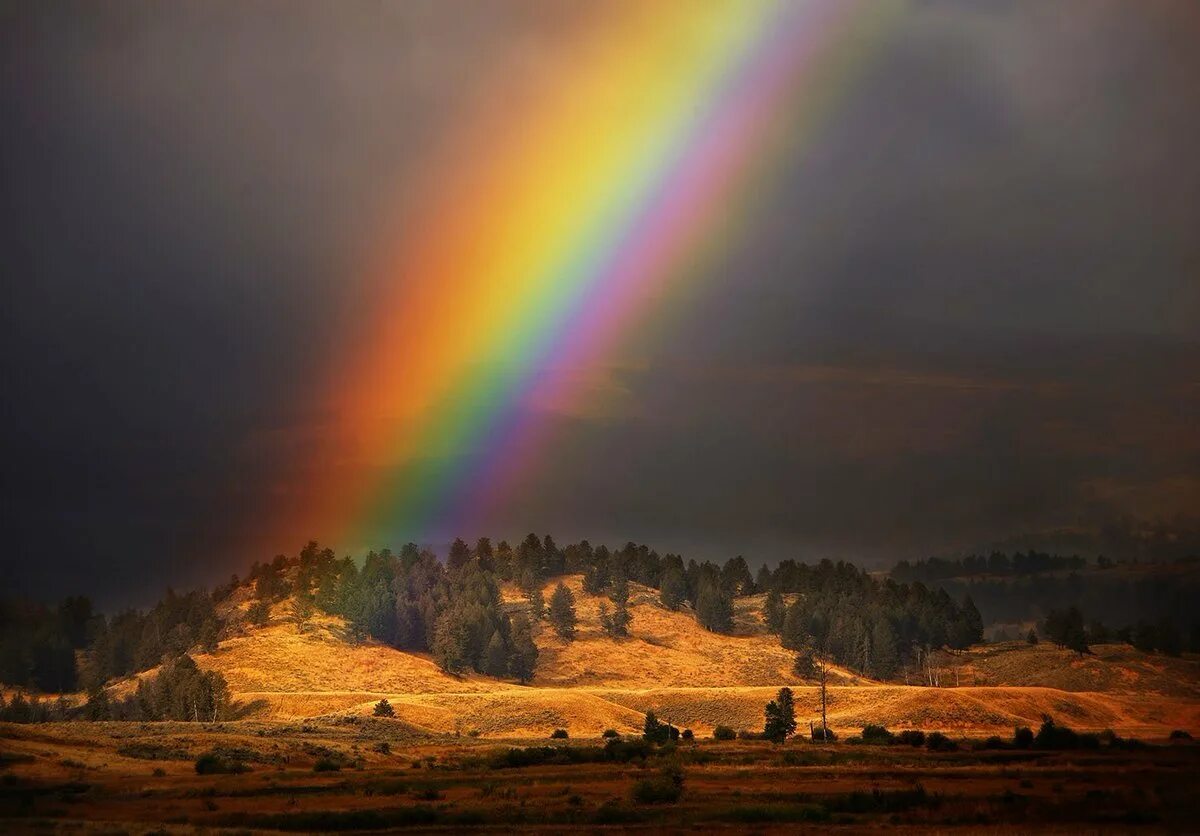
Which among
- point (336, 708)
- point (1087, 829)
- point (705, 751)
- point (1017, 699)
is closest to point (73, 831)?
point (1087, 829)

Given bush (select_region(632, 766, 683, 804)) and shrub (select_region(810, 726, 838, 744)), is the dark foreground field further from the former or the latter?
shrub (select_region(810, 726, 838, 744))

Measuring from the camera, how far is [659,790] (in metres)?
66.0

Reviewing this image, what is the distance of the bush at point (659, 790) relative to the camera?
6450 cm

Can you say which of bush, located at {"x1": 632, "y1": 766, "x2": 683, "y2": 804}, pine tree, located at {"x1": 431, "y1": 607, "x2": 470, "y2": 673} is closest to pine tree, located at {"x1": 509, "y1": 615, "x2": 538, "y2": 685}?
pine tree, located at {"x1": 431, "y1": 607, "x2": 470, "y2": 673}

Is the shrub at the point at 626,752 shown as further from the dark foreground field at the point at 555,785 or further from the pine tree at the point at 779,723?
the pine tree at the point at 779,723

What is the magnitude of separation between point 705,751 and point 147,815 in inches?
1954

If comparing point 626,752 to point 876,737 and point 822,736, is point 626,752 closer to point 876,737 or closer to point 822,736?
point 876,737

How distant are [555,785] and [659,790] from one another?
9791 millimetres

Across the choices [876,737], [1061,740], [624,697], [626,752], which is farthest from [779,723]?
[624,697]

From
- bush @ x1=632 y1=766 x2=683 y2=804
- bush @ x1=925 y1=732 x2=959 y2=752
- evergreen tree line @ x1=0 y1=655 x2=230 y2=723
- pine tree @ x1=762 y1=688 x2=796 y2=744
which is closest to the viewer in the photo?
bush @ x1=632 y1=766 x2=683 y2=804

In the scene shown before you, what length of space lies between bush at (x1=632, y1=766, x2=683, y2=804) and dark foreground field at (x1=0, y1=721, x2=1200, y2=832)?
6.9 inches

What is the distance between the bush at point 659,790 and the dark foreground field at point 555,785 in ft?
0.57

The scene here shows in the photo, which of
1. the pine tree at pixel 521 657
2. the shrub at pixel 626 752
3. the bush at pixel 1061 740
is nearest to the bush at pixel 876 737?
the bush at pixel 1061 740

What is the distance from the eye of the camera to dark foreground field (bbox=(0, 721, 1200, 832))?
185 ft
